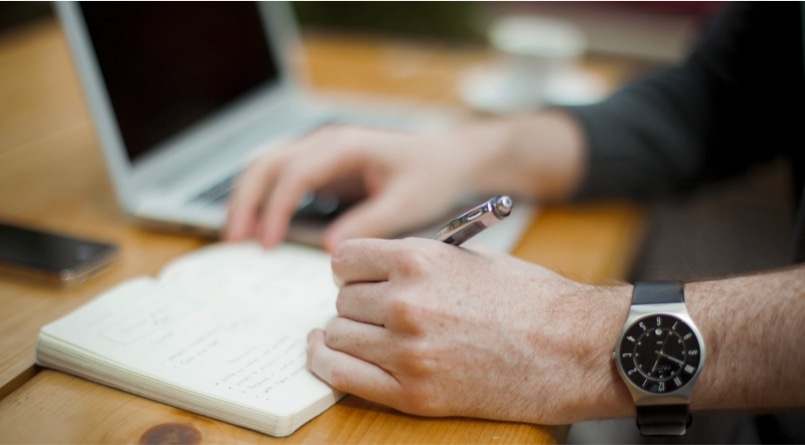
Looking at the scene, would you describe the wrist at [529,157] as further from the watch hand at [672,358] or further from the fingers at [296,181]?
the watch hand at [672,358]

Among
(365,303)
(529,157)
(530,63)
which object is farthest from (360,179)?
(530,63)

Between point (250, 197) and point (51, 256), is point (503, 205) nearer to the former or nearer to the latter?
point (250, 197)

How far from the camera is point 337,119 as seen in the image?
114 centimetres

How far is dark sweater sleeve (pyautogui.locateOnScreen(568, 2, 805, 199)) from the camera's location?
96cm

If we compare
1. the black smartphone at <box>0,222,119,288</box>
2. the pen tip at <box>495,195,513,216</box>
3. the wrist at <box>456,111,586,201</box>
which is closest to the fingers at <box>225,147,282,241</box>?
the black smartphone at <box>0,222,119,288</box>

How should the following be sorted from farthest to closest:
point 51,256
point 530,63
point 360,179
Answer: point 530,63, point 360,179, point 51,256

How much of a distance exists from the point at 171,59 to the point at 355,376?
0.56m

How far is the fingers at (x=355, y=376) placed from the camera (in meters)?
0.56

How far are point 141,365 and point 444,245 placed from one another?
25 centimetres

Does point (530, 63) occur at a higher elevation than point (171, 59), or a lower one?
lower

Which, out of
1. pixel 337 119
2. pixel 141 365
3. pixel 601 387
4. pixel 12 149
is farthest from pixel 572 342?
pixel 12 149

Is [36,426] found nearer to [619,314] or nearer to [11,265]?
[11,265]

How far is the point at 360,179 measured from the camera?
0.89 metres

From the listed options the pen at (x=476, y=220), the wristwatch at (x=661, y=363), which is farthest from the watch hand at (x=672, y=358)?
the pen at (x=476, y=220)
